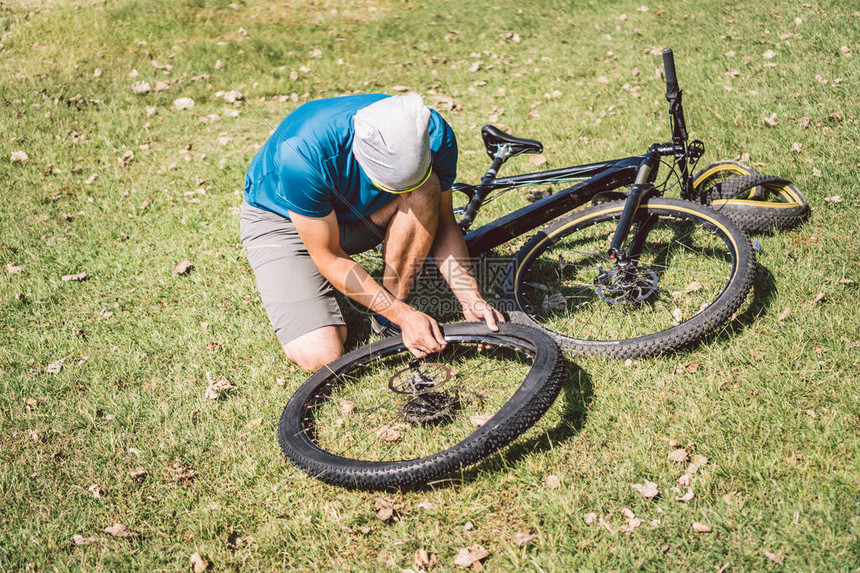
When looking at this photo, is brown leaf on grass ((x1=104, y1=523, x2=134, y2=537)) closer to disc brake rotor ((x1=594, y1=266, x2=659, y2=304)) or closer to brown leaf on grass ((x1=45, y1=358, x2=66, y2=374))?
brown leaf on grass ((x1=45, y1=358, x2=66, y2=374))

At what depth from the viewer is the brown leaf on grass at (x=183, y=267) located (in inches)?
205

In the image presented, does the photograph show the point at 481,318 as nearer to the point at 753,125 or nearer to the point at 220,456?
the point at 220,456

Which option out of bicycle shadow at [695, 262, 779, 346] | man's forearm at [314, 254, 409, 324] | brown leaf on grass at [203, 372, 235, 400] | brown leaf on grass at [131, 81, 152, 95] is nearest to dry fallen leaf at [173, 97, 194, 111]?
brown leaf on grass at [131, 81, 152, 95]

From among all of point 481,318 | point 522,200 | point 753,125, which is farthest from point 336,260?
point 753,125

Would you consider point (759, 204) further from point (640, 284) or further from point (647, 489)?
point (647, 489)

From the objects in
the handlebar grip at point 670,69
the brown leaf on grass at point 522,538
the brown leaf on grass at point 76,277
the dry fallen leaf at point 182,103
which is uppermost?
the handlebar grip at point 670,69

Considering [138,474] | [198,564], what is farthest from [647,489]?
[138,474]

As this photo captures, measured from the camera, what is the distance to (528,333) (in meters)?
3.38

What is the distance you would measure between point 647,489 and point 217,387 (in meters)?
2.56

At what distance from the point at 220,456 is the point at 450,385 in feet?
4.34

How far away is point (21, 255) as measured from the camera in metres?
5.53

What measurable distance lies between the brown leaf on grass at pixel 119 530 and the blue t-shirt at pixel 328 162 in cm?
180

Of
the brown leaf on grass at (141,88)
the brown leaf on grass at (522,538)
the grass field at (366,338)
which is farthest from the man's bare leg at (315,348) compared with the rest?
the brown leaf on grass at (141,88)

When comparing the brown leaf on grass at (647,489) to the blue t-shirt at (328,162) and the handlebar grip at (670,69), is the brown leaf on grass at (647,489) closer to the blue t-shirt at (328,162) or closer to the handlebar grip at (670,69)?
the blue t-shirt at (328,162)
